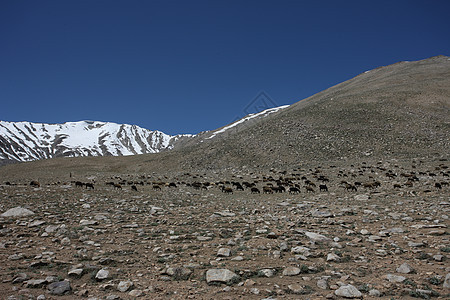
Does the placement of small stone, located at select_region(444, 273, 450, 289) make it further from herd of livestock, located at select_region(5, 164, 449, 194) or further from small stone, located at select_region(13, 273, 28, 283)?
herd of livestock, located at select_region(5, 164, 449, 194)

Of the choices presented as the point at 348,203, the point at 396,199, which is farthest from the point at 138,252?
the point at 396,199

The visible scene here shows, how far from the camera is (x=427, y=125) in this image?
47406 millimetres

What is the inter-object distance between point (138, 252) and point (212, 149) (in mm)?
45706

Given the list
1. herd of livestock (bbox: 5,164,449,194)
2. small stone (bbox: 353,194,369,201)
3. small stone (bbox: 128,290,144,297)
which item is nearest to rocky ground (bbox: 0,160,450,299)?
small stone (bbox: 128,290,144,297)

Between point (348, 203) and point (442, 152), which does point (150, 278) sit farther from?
point (442, 152)

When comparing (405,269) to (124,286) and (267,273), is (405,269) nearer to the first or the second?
(267,273)

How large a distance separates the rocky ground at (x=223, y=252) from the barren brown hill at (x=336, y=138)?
30419mm

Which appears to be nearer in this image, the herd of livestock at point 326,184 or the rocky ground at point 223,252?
the rocky ground at point 223,252

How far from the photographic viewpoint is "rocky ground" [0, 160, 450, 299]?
16.5ft

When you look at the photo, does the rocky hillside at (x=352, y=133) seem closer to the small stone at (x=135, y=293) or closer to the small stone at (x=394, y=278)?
the small stone at (x=394, y=278)

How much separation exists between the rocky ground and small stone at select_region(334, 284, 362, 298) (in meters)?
0.02

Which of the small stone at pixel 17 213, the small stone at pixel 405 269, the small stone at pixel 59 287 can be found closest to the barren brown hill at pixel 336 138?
the small stone at pixel 17 213

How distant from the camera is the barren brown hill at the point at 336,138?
41594 millimetres

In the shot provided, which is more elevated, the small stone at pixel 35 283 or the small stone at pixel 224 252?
the small stone at pixel 35 283
